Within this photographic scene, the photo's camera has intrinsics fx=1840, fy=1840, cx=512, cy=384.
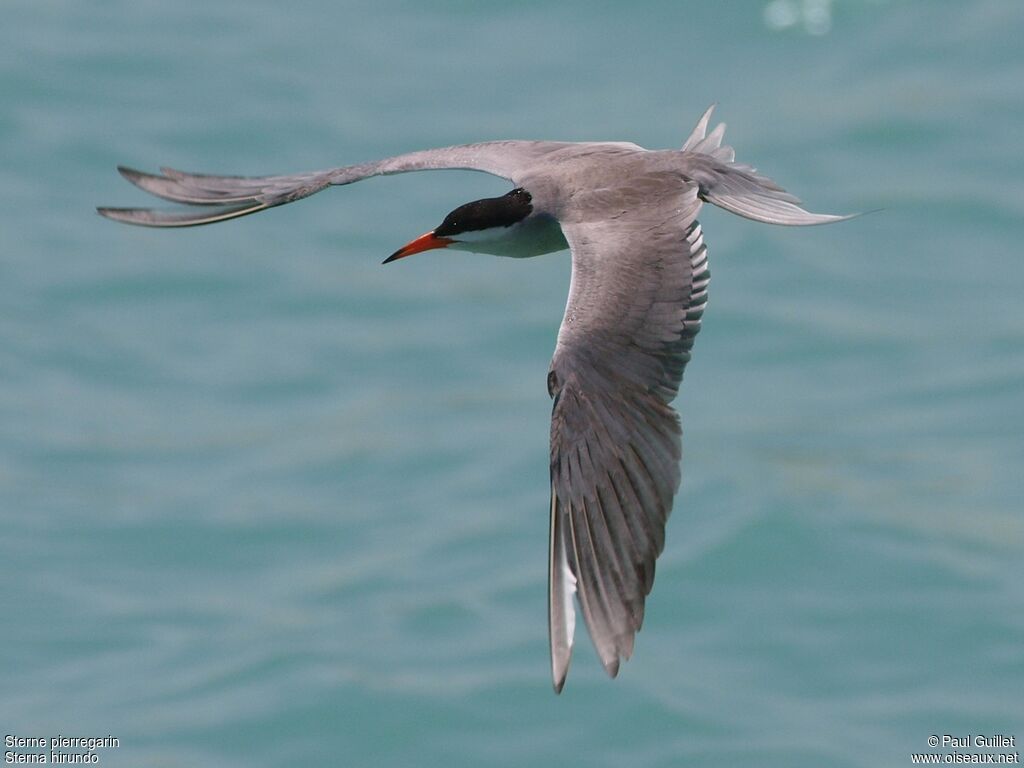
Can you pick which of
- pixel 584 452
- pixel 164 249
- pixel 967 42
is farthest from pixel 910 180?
pixel 584 452

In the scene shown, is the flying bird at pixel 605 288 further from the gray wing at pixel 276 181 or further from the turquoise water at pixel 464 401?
the turquoise water at pixel 464 401

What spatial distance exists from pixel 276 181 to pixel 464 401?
4.28 meters

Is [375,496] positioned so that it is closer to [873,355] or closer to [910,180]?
[873,355]

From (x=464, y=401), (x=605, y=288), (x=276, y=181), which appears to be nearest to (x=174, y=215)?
(x=276, y=181)

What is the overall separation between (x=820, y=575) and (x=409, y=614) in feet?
7.96

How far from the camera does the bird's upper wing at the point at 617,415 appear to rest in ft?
19.0

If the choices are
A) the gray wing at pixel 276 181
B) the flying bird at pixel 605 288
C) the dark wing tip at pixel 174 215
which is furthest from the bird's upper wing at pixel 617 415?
the dark wing tip at pixel 174 215

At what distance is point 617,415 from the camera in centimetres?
620

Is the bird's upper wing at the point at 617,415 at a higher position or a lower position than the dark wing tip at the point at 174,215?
lower

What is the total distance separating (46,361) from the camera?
41.8 ft

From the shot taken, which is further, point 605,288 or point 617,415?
point 605,288

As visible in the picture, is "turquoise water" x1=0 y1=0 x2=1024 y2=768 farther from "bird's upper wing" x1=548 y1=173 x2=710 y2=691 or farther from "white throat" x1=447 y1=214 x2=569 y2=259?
"bird's upper wing" x1=548 y1=173 x2=710 y2=691

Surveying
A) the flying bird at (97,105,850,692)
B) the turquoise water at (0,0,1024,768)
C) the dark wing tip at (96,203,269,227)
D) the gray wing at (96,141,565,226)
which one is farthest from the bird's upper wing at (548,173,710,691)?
the turquoise water at (0,0,1024,768)

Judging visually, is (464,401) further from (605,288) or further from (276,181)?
(605,288)
